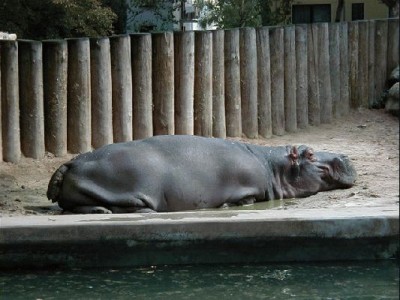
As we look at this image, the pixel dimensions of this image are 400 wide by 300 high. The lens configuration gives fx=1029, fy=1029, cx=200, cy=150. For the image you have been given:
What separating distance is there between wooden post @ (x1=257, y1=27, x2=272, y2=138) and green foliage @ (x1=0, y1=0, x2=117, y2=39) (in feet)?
27.2

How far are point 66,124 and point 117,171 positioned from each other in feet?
7.11

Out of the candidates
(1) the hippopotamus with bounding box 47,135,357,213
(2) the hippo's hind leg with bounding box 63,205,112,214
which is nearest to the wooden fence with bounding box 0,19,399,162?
(1) the hippopotamus with bounding box 47,135,357,213

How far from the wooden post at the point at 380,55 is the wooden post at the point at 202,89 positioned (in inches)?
118

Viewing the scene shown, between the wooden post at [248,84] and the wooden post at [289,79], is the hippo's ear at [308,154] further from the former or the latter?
the wooden post at [289,79]

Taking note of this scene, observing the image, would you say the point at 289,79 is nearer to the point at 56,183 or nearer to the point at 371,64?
the point at 371,64

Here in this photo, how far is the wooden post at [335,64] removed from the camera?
38.4 feet

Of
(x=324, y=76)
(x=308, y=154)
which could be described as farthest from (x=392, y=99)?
(x=308, y=154)

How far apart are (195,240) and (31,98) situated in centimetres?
360

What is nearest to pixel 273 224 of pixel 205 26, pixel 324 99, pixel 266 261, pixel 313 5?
pixel 266 261

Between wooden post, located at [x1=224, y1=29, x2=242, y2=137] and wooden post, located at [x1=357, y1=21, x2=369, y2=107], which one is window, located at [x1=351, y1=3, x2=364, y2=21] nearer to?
wooden post, located at [x1=357, y1=21, x2=369, y2=107]

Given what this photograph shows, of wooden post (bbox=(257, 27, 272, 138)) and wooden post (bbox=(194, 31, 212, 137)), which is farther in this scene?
wooden post (bbox=(257, 27, 272, 138))

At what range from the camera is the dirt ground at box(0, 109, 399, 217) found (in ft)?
24.5

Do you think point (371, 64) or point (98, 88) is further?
point (371, 64)

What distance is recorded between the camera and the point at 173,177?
7.32 m
